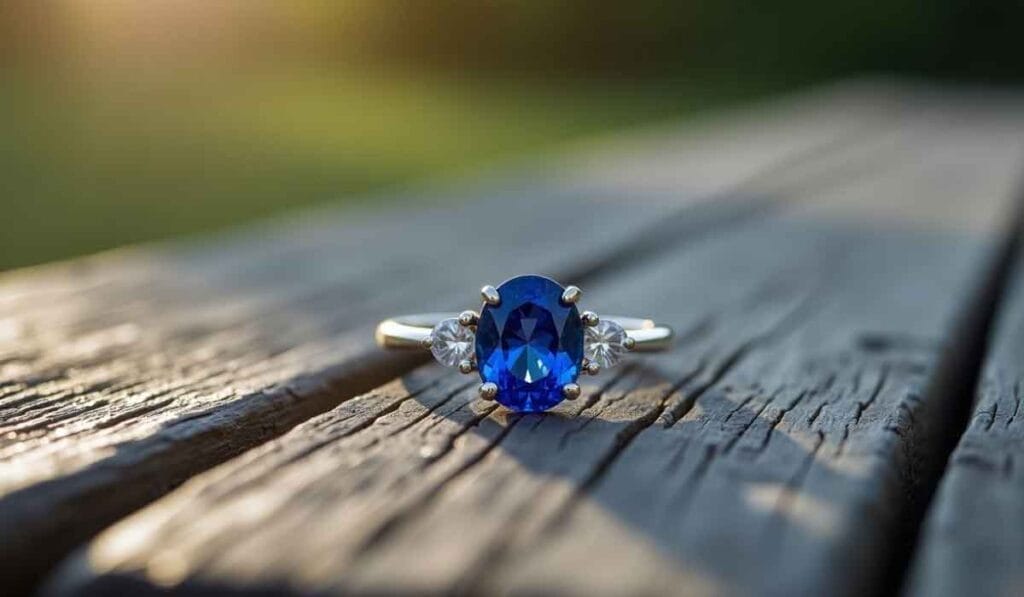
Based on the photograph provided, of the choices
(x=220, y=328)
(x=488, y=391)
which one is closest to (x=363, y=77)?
(x=220, y=328)

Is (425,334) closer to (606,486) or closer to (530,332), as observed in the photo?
(530,332)

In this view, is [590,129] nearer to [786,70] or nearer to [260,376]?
[786,70]

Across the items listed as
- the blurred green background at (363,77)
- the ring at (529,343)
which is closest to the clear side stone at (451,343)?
the ring at (529,343)

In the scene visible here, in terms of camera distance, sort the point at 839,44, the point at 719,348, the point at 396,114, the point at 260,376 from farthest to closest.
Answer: the point at 396,114, the point at 839,44, the point at 719,348, the point at 260,376

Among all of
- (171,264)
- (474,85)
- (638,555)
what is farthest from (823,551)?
(474,85)

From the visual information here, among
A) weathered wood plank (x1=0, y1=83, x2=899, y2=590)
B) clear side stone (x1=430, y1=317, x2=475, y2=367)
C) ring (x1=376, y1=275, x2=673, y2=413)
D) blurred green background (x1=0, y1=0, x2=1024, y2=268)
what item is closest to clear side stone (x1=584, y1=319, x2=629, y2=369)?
ring (x1=376, y1=275, x2=673, y2=413)

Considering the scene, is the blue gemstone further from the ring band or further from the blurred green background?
the blurred green background

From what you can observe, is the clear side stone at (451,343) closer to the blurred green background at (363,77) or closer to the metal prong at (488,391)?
the metal prong at (488,391)
